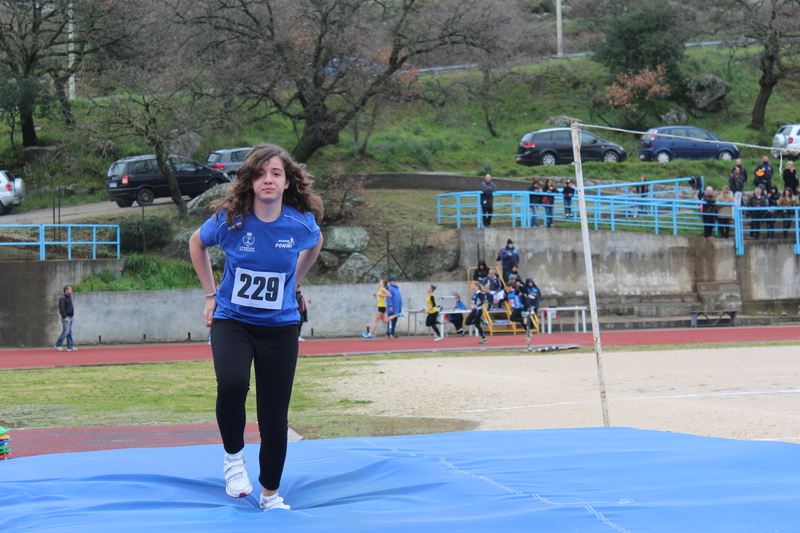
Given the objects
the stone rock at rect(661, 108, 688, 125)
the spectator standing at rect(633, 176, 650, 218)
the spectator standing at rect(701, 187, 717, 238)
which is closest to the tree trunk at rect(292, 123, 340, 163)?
the spectator standing at rect(633, 176, 650, 218)

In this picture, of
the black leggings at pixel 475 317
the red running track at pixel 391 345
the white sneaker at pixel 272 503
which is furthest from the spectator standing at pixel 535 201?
the white sneaker at pixel 272 503

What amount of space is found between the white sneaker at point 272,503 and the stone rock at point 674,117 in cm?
4622

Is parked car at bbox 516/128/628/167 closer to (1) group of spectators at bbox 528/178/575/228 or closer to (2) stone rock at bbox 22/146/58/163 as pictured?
(1) group of spectators at bbox 528/178/575/228

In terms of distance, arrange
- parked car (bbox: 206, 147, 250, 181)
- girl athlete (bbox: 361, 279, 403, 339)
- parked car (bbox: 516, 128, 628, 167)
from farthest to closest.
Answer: parked car (bbox: 516, 128, 628, 167) → parked car (bbox: 206, 147, 250, 181) → girl athlete (bbox: 361, 279, 403, 339)

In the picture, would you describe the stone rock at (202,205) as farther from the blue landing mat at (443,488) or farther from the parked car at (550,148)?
the blue landing mat at (443,488)

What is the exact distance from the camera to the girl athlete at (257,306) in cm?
410

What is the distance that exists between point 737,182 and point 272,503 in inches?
1035

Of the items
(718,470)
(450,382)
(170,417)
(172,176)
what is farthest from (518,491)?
(172,176)

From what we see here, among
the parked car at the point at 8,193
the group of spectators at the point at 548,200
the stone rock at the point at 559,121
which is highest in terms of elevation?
the stone rock at the point at 559,121

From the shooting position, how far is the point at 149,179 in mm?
28656

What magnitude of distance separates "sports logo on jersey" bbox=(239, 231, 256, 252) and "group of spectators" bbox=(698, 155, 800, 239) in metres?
24.8

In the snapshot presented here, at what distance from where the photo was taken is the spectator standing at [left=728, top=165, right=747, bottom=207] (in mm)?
26719

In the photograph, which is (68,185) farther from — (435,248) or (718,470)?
(718,470)

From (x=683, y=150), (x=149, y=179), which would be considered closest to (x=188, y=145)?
(x=149, y=179)
